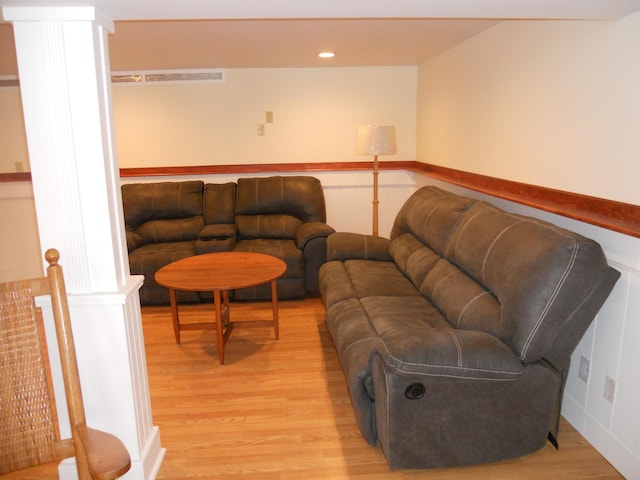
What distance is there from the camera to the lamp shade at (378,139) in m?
4.23

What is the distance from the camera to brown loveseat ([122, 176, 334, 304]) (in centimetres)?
411

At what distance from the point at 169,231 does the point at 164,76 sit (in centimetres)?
158

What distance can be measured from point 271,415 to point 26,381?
52.9 inches

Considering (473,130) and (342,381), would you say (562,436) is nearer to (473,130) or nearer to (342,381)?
(342,381)

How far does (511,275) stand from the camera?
6.82ft

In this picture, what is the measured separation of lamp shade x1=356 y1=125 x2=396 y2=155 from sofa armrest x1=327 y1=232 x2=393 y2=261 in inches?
36.5

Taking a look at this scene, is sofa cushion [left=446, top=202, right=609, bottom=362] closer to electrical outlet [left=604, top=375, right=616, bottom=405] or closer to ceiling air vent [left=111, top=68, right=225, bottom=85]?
electrical outlet [left=604, top=375, right=616, bottom=405]

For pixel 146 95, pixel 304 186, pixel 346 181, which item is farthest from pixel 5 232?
pixel 346 181

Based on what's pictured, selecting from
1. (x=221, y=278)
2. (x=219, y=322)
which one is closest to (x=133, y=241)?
(x=221, y=278)

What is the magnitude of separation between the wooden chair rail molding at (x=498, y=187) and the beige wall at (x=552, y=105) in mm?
50

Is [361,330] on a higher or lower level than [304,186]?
lower

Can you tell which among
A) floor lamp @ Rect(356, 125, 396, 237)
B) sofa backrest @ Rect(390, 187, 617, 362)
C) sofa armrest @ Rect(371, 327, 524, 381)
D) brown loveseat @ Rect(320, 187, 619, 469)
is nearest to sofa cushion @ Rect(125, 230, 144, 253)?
floor lamp @ Rect(356, 125, 396, 237)

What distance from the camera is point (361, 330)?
243 cm

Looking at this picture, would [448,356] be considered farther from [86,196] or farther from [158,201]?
[158,201]
